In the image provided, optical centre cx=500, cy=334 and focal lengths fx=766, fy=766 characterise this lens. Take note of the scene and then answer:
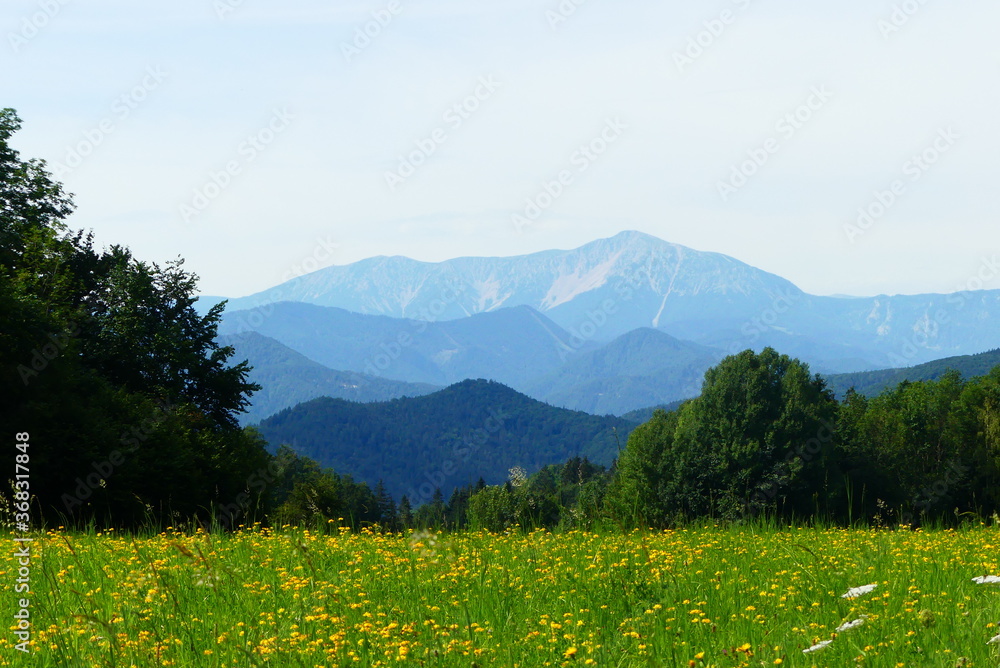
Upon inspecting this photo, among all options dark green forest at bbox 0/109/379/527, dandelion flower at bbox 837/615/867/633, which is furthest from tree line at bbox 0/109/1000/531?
dandelion flower at bbox 837/615/867/633

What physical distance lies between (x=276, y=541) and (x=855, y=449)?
191 ft

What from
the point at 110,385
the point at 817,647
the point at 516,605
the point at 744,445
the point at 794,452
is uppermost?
the point at 110,385

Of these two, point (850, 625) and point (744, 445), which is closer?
point (850, 625)

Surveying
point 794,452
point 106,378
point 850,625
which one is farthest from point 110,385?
point 794,452

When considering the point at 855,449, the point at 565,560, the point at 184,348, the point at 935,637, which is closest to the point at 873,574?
the point at 935,637

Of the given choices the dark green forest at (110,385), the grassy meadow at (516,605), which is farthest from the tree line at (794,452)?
the grassy meadow at (516,605)

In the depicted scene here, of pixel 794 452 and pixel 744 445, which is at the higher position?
pixel 744 445

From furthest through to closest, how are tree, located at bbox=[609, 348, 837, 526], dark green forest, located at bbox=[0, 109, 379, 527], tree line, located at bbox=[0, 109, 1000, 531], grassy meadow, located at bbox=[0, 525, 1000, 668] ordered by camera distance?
tree, located at bbox=[609, 348, 837, 526]
dark green forest, located at bbox=[0, 109, 379, 527]
tree line, located at bbox=[0, 109, 1000, 531]
grassy meadow, located at bbox=[0, 525, 1000, 668]

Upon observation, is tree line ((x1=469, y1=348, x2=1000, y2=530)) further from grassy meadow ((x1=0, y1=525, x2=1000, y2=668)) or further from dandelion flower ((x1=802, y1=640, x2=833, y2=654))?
dandelion flower ((x1=802, y1=640, x2=833, y2=654))

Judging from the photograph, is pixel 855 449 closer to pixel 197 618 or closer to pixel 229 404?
pixel 229 404

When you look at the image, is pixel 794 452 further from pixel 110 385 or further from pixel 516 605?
pixel 516 605

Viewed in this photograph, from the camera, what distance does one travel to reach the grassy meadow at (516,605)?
4801mm

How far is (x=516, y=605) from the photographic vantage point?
243 inches

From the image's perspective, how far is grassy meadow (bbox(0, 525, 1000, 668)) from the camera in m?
4.80
